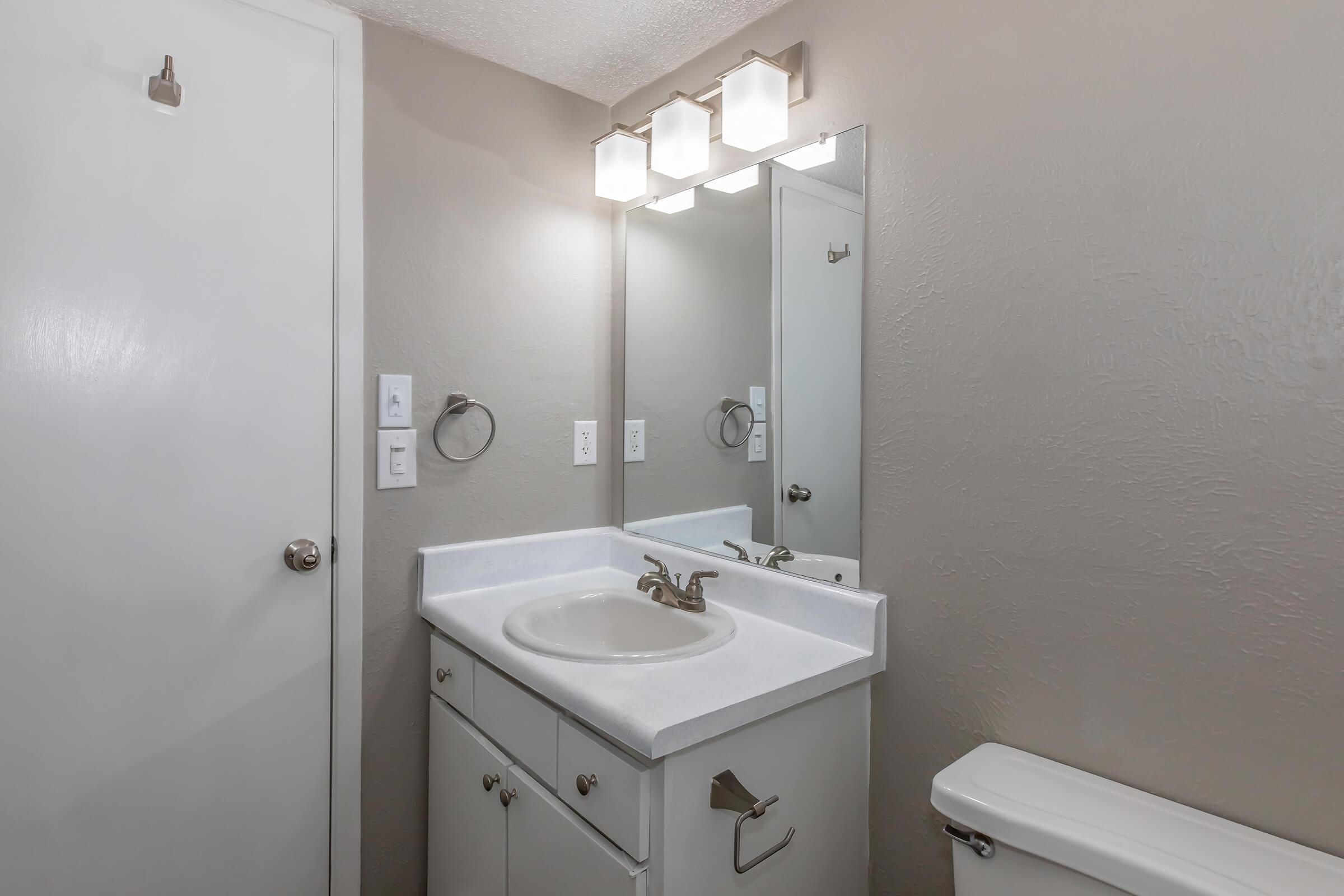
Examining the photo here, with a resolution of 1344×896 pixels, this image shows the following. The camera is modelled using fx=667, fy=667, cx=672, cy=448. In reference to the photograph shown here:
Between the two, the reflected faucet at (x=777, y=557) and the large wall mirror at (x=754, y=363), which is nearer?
the large wall mirror at (x=754, y=363)

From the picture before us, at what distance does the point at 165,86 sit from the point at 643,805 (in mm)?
1507

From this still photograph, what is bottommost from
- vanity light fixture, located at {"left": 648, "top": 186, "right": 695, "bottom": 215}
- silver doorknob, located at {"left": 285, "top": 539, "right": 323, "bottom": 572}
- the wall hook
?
silver doorknob, located at {"left": 285, "top": 539, "right": 323, "bottom": 572}

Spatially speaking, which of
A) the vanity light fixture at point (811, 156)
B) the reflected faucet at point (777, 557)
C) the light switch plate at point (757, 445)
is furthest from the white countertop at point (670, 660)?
the vanity light fixture at point (811, 156)

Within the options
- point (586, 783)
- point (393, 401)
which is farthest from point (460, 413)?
point (586, 783)

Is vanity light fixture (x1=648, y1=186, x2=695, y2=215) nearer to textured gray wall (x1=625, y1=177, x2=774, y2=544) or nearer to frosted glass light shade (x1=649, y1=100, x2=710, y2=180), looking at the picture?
textured gray wall (x1=625, y1=177, x2=774, y2=544)

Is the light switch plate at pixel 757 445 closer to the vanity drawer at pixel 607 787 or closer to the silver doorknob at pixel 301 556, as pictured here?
the vanity drawer at pixel 607 787

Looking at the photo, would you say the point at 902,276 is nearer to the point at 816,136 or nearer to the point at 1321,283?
the point at 816,136

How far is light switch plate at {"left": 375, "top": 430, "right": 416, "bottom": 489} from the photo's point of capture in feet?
4.96

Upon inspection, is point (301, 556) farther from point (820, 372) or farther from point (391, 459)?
point (820, 372)

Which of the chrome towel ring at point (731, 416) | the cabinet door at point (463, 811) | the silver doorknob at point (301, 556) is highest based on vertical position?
the chrome towel ring at point (731, 416)

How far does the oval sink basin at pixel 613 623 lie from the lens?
135cm

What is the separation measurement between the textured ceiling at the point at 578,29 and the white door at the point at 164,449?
27 centimetres

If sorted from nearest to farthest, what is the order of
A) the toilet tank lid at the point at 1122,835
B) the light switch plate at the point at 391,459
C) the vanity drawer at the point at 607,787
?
the toilet tank lid at the point at 1122,835
the vanity drawer at the point at 607,787
the light switch plate at the point at 391,459

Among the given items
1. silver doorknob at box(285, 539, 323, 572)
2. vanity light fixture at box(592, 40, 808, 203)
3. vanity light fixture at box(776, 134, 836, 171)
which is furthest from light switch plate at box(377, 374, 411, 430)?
vanity light fixture at box(776, 134, 836, 171)
